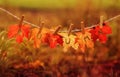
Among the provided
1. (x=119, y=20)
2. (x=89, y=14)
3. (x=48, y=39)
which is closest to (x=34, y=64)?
(x=48, y=39)

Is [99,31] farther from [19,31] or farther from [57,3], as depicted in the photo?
[57,3]

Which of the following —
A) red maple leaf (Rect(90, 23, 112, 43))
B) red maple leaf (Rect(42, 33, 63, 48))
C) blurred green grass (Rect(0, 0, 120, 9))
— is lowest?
red maple leaf (Rect(42, 33, 63, 48))

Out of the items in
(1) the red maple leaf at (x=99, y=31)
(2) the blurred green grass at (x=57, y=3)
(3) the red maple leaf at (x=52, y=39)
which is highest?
(2) the blurred green grass at (x=57, y=3)

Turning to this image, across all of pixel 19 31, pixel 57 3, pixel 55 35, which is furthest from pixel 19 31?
pixel 57 3

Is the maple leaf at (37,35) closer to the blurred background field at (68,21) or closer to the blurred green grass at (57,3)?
the blurred background field at (68,21)

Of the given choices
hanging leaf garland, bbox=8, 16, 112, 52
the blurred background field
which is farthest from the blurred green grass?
hanging leaf garland, bbox=8, 16, 112, 52

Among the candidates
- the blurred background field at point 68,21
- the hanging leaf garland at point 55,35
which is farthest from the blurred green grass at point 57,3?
the hanging leaf garland at point 55,35

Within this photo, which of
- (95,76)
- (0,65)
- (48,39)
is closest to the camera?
(48,39)

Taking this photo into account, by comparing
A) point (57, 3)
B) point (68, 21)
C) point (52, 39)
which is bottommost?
point (52, 39)

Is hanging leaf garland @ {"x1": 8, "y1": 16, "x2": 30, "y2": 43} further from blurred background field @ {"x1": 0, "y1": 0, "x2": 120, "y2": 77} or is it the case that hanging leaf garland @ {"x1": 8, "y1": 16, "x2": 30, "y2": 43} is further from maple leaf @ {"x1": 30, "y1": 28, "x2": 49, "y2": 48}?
blurred background field @ {"x1": 0, "y1": 0, "x2": 120, "y2": 77}

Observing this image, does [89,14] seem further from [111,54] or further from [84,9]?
[111,54]

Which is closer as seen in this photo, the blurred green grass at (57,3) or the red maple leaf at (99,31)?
the red maple leaf at (99,31)
